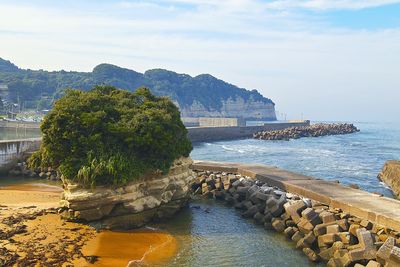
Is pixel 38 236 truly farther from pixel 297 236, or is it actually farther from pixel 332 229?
pixel 332 229

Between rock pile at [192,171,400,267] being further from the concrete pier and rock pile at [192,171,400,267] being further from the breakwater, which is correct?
the breakwater

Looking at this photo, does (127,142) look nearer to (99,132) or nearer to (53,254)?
(99,132)

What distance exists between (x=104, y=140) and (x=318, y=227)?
31.4 ft

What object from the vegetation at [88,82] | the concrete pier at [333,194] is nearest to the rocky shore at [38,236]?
the concrete pier at [333,194]

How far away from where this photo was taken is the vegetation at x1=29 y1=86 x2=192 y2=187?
58.2 ft

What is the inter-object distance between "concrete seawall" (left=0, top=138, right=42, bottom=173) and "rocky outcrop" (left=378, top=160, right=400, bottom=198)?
89.1 ft

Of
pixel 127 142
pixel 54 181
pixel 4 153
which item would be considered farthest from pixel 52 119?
pixel 4 153

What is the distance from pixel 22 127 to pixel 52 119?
47.2m

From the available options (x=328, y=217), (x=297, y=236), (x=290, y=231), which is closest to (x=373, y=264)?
(x=328, y=217)

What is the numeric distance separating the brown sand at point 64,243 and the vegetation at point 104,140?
83.4 inches

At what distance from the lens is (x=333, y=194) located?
19.7 meters

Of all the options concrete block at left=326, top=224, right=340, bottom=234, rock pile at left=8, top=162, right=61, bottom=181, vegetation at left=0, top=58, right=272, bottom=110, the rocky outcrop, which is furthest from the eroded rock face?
vegetation at left=0, top=58, right=272, bottom=110

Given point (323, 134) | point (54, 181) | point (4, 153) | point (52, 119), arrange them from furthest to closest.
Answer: point (323, 134) → point (4, 153) → point (54, 181) → point (52, 119)

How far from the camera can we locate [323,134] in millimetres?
91000
